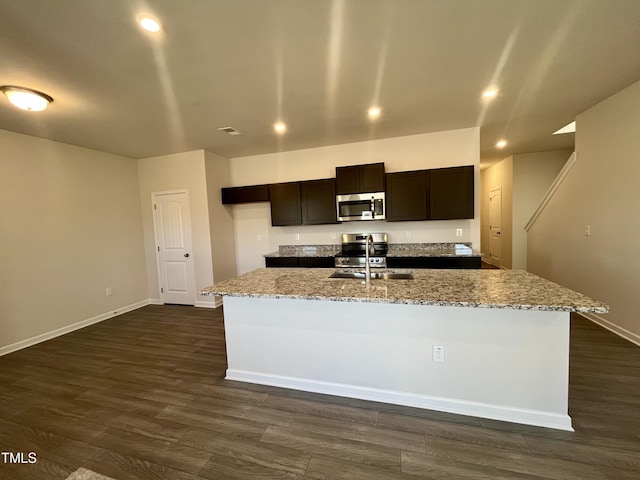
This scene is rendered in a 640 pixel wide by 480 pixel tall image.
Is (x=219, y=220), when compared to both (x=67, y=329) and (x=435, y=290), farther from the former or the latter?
(x=435, y=290)

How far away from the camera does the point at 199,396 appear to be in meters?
2.22

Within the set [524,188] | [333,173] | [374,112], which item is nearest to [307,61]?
[374,112]

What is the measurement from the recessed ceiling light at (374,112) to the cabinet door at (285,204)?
1.64m

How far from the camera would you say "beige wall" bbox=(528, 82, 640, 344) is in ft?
9.14

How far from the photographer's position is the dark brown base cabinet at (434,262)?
11.7 ft

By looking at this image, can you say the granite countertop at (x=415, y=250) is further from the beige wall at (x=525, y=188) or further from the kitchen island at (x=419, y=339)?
the beige wall at (x=525, y=188)

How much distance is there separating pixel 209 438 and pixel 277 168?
13.2ft

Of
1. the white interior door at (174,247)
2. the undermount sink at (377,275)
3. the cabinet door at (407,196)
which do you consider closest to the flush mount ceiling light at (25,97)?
the white interior door at (174,247)

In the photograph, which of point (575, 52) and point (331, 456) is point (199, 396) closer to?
point (331, 456)

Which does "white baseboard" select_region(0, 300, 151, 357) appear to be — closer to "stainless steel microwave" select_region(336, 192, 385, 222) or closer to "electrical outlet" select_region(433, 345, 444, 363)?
"stainless steel microwave" select_region(336, 192, 385, 222)

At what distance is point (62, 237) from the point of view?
3811 millimetres

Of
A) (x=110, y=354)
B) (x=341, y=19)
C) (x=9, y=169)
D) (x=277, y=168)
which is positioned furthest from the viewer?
(x=277, y=168)

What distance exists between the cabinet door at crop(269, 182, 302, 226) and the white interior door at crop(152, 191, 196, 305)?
153cm

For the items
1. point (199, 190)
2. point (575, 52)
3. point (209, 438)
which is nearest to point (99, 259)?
point (199, 190)
